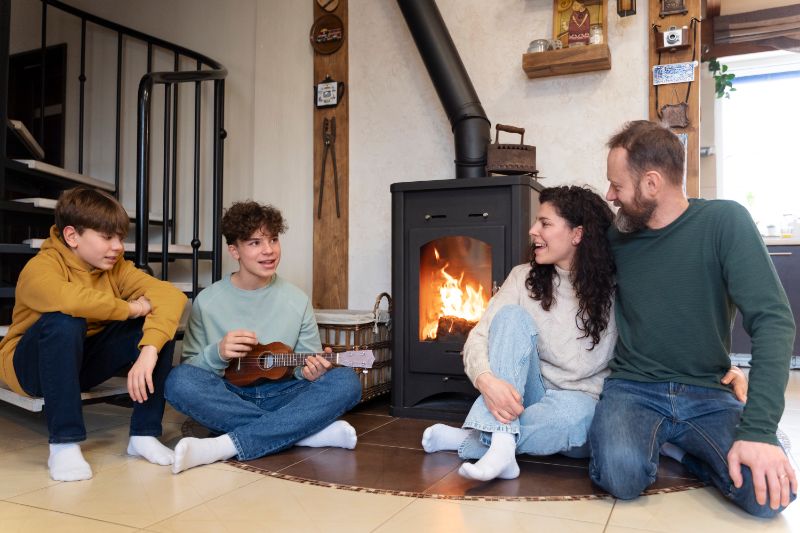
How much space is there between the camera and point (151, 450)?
74.4 inches

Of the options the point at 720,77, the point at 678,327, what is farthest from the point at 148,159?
the point at 720,77

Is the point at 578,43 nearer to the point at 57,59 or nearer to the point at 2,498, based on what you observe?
the point at 2,498

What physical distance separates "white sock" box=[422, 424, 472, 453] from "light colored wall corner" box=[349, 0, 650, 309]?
1250mm

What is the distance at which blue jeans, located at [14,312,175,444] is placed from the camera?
1.78 metres

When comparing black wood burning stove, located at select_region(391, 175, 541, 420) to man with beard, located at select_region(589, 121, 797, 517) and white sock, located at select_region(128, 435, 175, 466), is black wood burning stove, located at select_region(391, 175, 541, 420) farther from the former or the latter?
white sock, located at select_region(128, 435, 175, 466)

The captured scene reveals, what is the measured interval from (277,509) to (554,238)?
103cm

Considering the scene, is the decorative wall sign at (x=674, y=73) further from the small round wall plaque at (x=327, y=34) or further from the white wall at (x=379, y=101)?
the small round wall plaque at (x=327, y=34)

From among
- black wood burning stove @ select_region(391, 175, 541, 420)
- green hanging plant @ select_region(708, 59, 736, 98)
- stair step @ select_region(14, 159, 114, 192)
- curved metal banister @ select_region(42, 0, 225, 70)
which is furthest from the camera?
green hanging plant @ select_region(708, 59, 736, 98)

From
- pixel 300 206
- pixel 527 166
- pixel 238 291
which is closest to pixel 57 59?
pixel 300 206

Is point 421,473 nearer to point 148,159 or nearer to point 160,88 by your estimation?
point 148,159

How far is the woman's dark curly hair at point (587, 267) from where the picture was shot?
6.17ft

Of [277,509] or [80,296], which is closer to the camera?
[277,509]

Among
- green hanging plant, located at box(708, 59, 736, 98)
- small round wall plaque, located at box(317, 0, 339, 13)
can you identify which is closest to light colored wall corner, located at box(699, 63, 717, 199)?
green hanging plant, located at box(708, 59, 736, 98)

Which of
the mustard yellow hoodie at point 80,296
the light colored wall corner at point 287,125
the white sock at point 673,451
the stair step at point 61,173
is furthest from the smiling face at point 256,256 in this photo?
the stair step at point 61,173
